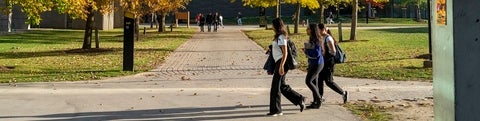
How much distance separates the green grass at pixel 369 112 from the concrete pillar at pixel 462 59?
3436mm

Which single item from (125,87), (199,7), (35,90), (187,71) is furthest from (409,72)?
(199,7)

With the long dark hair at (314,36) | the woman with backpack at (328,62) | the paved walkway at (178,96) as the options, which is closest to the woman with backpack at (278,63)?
the paved walkway at (178,96)

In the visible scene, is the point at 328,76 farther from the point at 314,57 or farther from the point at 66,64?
the point at 66,64

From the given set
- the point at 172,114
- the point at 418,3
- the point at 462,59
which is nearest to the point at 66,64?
the point at 172,114

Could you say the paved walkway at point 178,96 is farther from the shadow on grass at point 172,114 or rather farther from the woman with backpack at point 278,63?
the woman with backpack at point 278,63

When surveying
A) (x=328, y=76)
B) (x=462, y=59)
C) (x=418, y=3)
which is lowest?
(x=328, y=76)

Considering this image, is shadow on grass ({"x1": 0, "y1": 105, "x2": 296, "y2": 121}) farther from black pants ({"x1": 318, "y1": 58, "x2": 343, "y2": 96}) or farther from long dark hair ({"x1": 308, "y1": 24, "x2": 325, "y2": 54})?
long dark hair ({"x1": 308, "y1": 24, "x2": 325, "y2": 54})

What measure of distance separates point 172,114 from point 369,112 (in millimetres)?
2668

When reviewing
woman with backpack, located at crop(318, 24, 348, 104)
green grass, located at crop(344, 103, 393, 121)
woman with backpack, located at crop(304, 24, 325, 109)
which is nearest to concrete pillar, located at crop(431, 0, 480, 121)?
green grass, located at crop(344, 103, 393, 121)

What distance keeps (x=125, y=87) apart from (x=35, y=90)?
5.41 ft

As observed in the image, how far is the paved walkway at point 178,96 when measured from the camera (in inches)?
339

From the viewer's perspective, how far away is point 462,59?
451 cm

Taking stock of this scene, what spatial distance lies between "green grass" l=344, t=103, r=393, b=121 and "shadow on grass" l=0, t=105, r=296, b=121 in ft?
4.11

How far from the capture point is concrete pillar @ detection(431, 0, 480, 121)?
14.6 ft
